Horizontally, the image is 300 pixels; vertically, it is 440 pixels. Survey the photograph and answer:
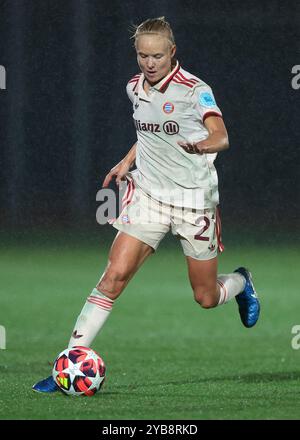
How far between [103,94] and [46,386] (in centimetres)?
801

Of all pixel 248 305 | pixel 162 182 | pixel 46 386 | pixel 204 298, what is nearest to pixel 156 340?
pixel 248 305

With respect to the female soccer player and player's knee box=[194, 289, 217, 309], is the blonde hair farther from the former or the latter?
player's knee box=[194, 289, 217, 309]

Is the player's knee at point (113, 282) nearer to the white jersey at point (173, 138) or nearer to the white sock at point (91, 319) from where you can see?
the white sock at point (91, 319)

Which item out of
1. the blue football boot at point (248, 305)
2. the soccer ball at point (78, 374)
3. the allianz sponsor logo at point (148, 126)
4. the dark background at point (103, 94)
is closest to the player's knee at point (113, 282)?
the soccer ball at point (78, 374)

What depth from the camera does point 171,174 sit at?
785 centimetres

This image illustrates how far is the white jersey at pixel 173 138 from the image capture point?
7684 millimetres

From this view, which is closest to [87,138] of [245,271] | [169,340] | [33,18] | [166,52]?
[33,18]

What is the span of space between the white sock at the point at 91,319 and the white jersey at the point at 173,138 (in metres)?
0.70

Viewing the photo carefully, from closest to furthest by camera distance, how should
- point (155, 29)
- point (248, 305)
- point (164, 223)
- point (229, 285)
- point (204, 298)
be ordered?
1. point (155, 29)
2. point (164, 223)
3. point (204, 298)
4. point (229, 285)
5. point (248, 305)

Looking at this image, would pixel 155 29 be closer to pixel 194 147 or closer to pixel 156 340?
pixel 194 147

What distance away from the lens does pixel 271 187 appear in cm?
1569

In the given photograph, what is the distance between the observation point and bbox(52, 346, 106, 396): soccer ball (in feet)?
23.9

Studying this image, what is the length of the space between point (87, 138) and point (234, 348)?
5.48 meters
